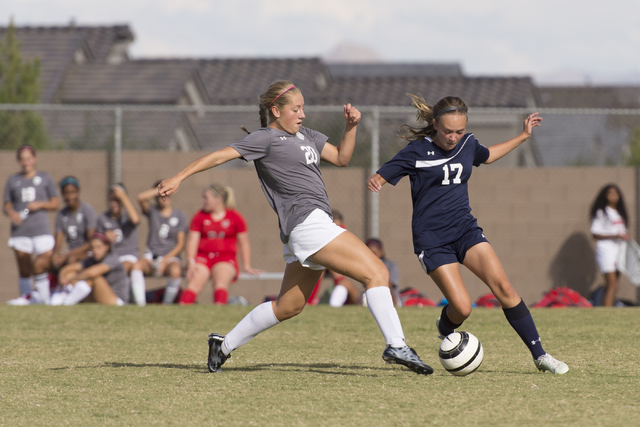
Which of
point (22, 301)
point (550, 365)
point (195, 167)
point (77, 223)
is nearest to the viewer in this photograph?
point (195, 167)

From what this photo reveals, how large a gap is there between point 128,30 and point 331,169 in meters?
24.2

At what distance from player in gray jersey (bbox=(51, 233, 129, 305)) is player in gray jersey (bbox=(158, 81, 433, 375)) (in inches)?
215

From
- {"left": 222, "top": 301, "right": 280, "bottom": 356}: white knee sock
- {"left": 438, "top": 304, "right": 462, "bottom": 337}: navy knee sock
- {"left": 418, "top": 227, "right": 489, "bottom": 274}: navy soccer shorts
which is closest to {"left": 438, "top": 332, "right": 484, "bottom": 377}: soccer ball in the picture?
{"left": 418, "top": 227, "right": 489, "bottom": 274}: navy soccer shorts

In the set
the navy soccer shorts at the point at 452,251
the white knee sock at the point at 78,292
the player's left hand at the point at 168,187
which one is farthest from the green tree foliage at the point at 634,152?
the player's left hand at the point at 168,187

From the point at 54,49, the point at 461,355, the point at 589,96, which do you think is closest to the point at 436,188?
the point at 461,355

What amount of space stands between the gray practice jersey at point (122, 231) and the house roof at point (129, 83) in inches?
590

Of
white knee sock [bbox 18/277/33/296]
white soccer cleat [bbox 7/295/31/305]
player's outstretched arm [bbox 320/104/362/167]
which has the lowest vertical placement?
white soccer cleat [bbox 7/295/31/305]

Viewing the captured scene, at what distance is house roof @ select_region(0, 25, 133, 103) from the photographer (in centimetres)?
2731

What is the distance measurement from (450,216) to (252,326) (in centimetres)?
142

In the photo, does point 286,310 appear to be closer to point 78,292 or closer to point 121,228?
point 78,292

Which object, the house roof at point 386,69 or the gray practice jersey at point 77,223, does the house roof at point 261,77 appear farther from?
the gray practice jersey at point 77,223

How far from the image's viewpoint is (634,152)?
591 inches

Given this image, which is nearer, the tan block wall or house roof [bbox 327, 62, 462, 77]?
the tan block wall

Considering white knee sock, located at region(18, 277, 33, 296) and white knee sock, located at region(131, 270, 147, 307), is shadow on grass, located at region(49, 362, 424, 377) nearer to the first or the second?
white knee sock, located at region(131, 270, 147, 307)
